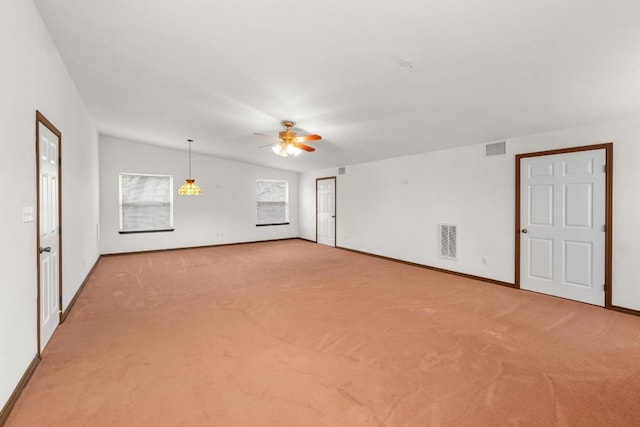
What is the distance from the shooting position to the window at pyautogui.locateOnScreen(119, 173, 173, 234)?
762cm

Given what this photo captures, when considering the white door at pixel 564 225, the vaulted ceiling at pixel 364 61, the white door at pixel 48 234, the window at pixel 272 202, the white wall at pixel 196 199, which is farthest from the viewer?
the window at pixel 272 202

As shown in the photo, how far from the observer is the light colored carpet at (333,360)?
6.32 ft

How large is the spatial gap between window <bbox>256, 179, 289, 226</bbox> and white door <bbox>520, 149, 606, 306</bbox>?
23.4ft

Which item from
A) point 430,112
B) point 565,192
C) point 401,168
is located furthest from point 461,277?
point 430,112

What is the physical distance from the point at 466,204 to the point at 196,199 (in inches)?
271

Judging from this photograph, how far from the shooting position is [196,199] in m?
8.55

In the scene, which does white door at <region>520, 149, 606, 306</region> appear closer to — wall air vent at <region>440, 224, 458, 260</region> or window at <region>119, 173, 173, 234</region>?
wall air vent at <region>440, 224, 458, 260</region>

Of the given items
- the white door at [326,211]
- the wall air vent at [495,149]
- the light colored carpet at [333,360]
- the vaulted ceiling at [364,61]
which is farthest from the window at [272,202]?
the wall air vent at [495,149]

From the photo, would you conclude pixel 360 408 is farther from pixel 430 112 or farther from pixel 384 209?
pixel 384 209

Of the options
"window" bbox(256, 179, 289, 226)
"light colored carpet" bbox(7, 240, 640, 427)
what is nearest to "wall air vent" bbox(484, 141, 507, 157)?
"light colored carpet" bbox(7, 240, 640, 427)

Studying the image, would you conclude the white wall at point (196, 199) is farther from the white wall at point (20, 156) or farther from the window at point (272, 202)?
the white wall at point (20, 156)

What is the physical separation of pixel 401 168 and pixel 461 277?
2562 mm

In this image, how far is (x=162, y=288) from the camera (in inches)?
185

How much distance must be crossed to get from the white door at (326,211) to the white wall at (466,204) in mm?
264
